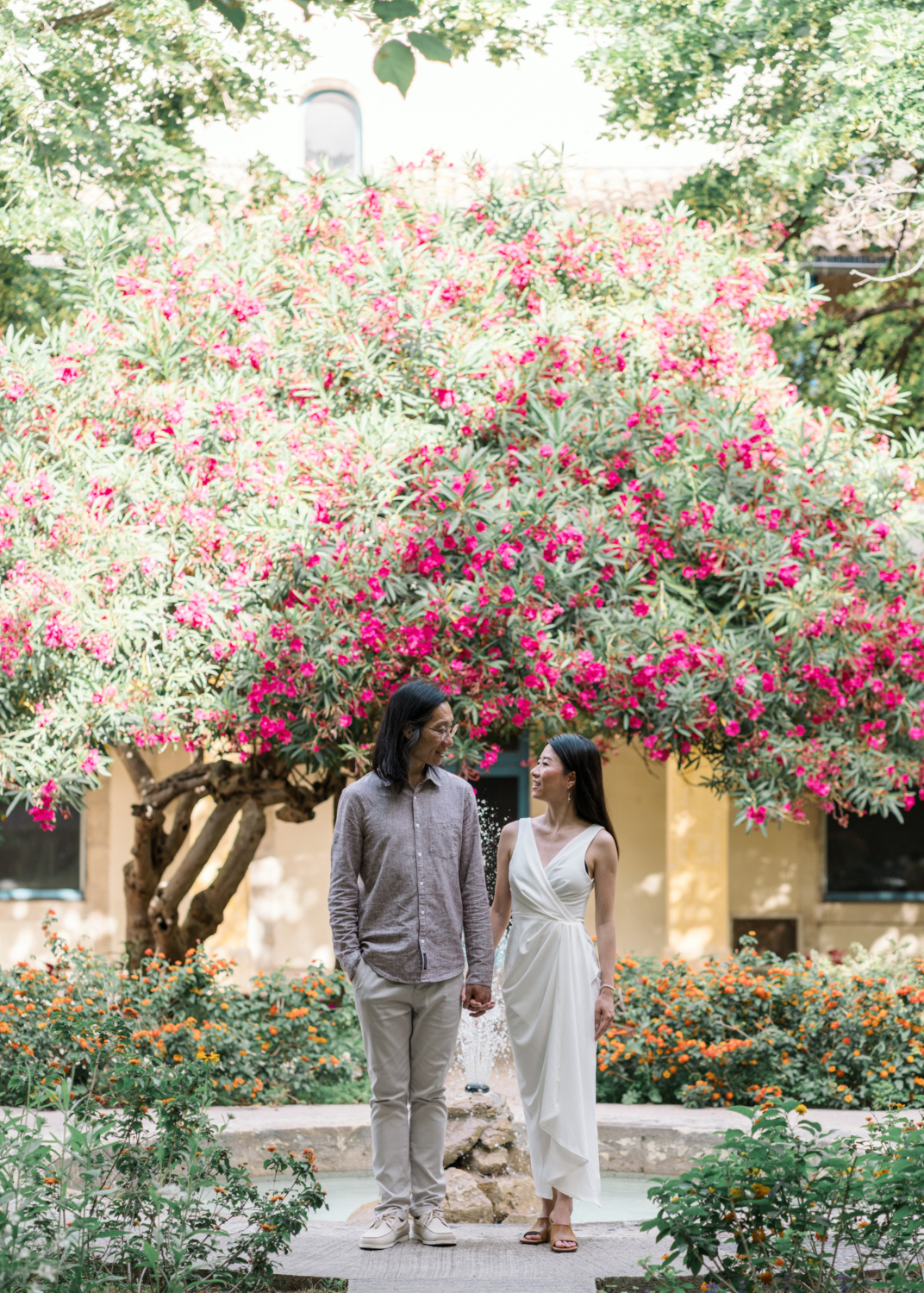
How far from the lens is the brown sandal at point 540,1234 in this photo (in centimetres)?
453

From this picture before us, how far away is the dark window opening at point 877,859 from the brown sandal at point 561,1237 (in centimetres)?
929

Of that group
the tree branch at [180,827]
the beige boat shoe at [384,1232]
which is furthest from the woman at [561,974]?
the tree branch at [180,827]

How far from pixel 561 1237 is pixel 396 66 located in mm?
3468

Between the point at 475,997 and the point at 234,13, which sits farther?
the point at 475,997

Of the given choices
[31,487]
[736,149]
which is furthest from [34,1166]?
[736,149]

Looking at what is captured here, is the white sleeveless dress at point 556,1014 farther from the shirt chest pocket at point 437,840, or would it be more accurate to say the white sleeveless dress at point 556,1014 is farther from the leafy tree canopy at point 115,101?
the leafy tree canopy at point 115,101

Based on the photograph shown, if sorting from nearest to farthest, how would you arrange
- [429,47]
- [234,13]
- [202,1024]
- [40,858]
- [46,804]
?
[429,47]
[234,13]
[202,1024]
[46,804]
[40,858]

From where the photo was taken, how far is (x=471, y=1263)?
4.25 m

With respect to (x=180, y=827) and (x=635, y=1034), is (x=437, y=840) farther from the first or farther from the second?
(x=180, y=827)

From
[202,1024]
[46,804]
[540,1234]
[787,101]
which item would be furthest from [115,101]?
[540,1234]

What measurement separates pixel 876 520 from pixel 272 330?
149 inches

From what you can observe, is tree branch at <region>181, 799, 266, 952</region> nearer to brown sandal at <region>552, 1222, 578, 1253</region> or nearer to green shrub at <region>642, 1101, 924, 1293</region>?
brown sandal at <region>552, 1222, 578, 1253</region>

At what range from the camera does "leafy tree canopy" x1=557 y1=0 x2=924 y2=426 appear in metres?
9.22

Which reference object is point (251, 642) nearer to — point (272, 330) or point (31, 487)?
point (31, 487)
